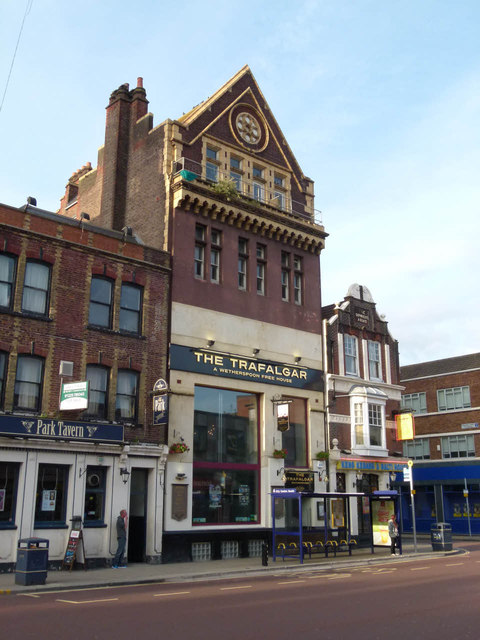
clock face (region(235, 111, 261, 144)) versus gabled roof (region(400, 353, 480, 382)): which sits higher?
clock face (region(235, 111, 261, 144))

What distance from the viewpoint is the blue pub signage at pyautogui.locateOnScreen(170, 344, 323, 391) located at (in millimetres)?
28172

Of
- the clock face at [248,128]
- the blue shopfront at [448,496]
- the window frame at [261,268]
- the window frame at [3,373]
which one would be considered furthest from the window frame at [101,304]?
the blue shopfront at [448,496]

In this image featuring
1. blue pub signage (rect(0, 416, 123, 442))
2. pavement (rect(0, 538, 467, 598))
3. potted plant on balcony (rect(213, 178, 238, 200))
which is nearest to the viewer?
pavement (rect(0, 538, 467, 598))

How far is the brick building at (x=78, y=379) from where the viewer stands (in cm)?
2222

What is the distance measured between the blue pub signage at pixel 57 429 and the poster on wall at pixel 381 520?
12.9 meters

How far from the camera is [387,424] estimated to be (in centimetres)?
3797

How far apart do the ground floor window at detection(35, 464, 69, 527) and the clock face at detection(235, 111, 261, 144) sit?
1944 cm

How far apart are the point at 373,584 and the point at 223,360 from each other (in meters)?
13.5

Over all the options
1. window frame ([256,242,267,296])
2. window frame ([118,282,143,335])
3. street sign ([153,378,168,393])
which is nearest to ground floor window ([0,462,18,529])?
street sign ([153,378,168,393])

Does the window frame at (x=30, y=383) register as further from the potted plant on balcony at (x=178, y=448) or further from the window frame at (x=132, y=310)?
the potted plant on balcony at (x=178, y=448)

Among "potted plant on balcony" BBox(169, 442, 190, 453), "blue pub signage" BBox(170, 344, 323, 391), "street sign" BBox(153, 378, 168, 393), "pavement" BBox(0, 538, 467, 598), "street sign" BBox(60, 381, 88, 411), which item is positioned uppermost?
"blue pub signage" BBox(170, 344, 323, 391)

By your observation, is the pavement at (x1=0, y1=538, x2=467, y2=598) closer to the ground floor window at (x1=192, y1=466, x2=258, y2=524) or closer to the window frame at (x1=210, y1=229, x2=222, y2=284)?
the ground floor window at (x1=192, y1=466, x2=258, y2=524)

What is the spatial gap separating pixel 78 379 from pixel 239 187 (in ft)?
45.2

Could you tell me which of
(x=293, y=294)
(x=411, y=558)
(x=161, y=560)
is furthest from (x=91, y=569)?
(x=293, y=294)
